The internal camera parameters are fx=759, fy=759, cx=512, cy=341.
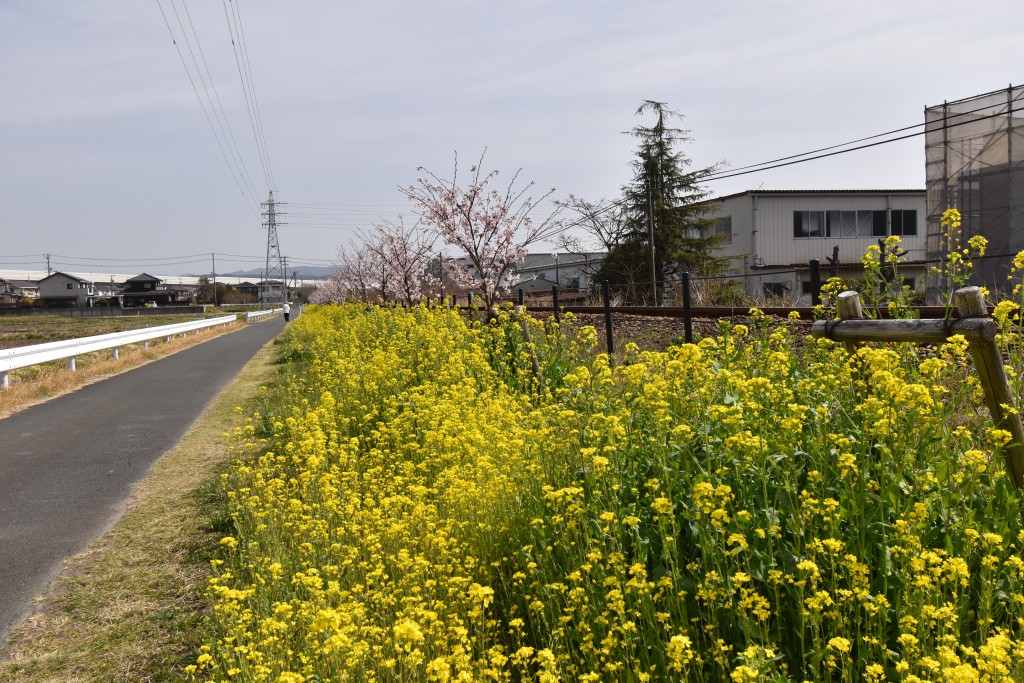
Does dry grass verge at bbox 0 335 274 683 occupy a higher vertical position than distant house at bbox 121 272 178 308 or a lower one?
lower

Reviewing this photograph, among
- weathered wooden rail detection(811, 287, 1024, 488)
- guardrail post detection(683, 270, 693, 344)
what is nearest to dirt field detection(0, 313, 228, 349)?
guardrail post detection(683, 270, 693, 344)

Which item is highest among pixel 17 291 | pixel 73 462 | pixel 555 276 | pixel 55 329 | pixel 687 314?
pixel 17 291

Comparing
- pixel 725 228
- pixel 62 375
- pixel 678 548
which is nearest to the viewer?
pixel 678 548

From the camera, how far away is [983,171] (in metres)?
21.1

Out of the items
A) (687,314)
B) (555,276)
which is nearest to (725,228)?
(555,276)

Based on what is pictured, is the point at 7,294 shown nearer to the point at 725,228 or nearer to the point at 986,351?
the point at 725,228

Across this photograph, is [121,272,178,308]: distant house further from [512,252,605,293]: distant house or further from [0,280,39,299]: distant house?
[512,252,605,293]: distant house

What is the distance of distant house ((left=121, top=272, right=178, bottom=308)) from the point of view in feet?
359

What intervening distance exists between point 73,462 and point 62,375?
7.82 m

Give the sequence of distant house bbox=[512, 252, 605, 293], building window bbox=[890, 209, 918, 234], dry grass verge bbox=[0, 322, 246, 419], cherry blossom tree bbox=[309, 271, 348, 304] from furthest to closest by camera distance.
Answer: cherry blossom tree bbox=[309, 271, 348, 304]
distant house bbox=[512, 252, 605, 293]
building window bbox=[890, 209, 918, 234]
dry grass verge bbox=[0, 322, 246, 419]

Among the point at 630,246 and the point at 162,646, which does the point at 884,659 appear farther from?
the point at 630,246

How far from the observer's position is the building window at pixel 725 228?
3334cm

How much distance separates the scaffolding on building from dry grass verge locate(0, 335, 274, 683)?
63.6ft

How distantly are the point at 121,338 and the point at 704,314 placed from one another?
617 inches
